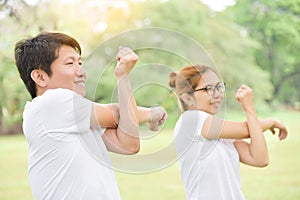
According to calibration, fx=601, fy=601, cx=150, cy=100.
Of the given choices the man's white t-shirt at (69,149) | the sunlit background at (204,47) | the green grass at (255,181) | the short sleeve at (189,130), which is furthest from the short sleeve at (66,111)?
the green grass at (255,181)

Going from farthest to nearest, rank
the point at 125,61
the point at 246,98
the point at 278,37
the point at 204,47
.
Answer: the point at 204,47 < the point at 278,37 < the point at 246,98 < the point at 125,61

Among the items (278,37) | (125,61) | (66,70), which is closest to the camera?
(125,61)

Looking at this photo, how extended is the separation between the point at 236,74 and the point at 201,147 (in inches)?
152

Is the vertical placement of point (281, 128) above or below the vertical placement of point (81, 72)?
below

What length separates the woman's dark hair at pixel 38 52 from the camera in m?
0.93

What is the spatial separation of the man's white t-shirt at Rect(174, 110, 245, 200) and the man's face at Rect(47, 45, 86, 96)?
9.4 inches

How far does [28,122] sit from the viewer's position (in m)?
0.91

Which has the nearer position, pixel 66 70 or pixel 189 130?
pixel 66 70

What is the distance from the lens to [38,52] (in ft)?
3.09

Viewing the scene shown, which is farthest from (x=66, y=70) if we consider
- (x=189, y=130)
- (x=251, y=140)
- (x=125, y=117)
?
(x=251, y=140)

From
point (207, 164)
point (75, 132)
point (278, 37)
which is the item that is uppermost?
point (278, 37)

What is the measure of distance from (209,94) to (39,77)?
1.10 feet

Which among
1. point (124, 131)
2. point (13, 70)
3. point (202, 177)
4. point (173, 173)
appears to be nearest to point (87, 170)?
point (124, 131)

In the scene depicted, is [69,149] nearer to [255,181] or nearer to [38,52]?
[38,52]
